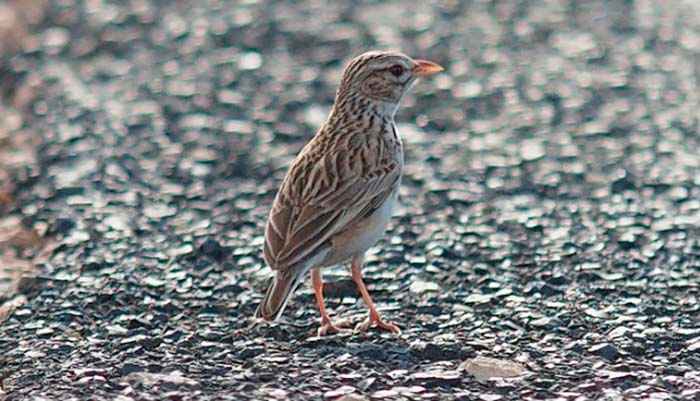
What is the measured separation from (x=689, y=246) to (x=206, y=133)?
3.83m

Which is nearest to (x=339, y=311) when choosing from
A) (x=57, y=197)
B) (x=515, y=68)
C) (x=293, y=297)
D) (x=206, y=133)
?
(x=293, y=297)

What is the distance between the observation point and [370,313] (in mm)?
7230

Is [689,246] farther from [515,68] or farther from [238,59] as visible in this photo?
[238,59]

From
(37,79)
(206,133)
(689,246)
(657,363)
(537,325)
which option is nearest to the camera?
(657,363)

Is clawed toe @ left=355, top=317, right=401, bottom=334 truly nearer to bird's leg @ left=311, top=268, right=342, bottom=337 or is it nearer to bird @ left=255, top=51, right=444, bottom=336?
bird @ left=255, top=51, right=444, bottom=336

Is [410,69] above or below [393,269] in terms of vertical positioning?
above

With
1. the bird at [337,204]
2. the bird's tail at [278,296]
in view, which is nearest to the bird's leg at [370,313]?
the bird at [337,204]

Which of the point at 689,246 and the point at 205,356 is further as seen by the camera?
the point at 689,246

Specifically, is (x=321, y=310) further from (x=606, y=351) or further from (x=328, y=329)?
(x=606, y=351)

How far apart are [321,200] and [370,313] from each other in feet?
1.90

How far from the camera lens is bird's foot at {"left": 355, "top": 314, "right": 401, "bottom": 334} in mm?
7133

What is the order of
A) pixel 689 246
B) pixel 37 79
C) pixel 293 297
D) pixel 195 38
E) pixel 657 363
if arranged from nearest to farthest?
pixel 657 363
pixel 293 297
pixel 689 246
pixel 37 79
pixel 195 38

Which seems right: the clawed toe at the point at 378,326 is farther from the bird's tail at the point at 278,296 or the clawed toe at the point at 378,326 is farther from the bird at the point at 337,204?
the bird's tail at the point at 278,296

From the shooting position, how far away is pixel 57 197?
30.9 ft
